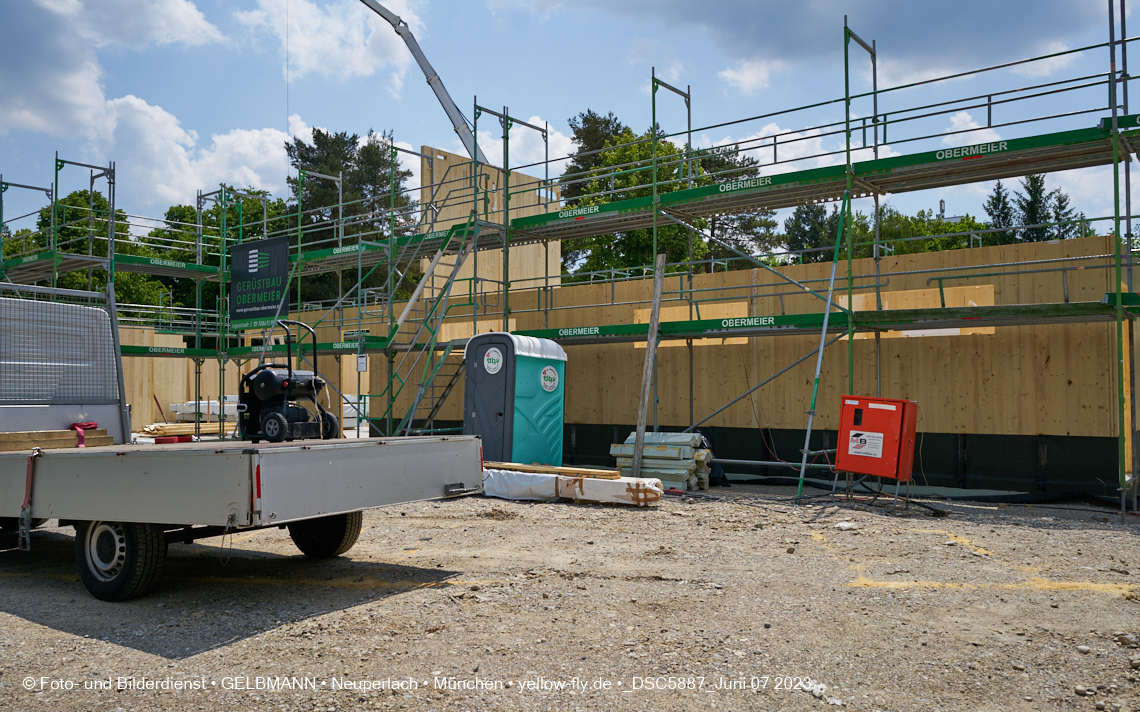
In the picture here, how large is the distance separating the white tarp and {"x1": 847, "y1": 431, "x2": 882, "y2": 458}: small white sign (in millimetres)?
2610

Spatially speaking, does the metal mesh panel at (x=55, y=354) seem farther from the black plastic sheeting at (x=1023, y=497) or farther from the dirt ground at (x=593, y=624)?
the black plastic sheeting at (x=1023, y=497)

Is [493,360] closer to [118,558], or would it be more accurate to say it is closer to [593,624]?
[118,558]

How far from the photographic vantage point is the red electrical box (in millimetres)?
10812

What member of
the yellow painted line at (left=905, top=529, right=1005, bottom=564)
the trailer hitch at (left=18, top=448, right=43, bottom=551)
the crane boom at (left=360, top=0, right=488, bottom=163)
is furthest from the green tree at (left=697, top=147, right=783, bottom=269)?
the trailer hitch at (left=18, top=448, right=43, bottom=551)

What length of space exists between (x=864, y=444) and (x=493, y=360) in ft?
19.1

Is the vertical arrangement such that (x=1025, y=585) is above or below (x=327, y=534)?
below

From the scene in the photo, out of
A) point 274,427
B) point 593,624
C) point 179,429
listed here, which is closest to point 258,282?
point 179,429

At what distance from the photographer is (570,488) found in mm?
11430

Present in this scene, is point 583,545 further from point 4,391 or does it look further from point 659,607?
point 4,391

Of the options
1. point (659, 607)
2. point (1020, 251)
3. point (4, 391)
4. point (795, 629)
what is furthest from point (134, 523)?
point (1020, 251)

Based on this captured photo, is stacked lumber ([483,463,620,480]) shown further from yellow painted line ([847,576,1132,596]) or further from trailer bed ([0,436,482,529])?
yellow painted line ([847,576,1132,596])

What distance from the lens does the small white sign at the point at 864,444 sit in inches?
433

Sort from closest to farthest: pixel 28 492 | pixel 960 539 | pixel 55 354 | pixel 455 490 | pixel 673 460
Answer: pixel 28 492, pixel 455 490, pixel 55 354, pixel 960 539, pixel 673 460

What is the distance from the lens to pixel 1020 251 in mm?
13227
